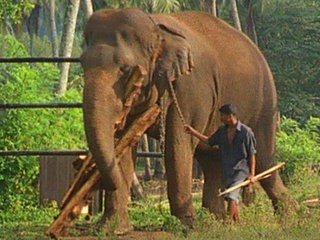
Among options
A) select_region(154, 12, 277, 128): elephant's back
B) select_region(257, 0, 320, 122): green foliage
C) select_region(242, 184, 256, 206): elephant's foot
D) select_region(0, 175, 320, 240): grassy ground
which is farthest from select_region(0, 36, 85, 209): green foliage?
select_region(257, 0, 320, 122): green foliage

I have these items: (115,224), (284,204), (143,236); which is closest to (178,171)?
(143,236)

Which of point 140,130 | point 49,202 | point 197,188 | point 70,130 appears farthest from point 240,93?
point 197,188

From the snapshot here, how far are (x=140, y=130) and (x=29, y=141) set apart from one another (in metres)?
5.46

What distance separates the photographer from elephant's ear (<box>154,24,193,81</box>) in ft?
34.2

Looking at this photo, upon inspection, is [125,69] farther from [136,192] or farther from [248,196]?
[136,192]

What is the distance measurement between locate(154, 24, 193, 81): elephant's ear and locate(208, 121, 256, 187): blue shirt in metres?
0.73

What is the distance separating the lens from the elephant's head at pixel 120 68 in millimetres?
9445

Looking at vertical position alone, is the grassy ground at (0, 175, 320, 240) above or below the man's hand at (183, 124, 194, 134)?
below

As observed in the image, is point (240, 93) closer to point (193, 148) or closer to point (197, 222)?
point (193, 148)

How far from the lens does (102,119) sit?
9.46 m

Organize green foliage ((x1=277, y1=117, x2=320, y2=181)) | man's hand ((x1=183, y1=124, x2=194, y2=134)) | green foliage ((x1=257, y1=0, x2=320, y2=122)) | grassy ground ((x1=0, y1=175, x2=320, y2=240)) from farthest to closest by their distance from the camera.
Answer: green foliage ((x1=257, y1=0, x2=320, y2=122)) < green foliage ((x1=277, y1=117, x2=320, y2=181)) < man's hand ((x1=183, y1=124, x2=194, y2=134)) < grassy ground ((x1=0, y1=175, x2=320, y2=240))

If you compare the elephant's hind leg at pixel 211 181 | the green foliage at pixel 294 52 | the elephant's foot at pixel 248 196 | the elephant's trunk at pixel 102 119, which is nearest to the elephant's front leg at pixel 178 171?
the elephant's trunk at pixel 102 119

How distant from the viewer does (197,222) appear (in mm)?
10297

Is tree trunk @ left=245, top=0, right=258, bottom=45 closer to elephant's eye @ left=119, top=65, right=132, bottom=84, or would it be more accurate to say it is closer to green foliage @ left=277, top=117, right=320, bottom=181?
green foliage @ left=277, top=117, right=320, bottom=181
